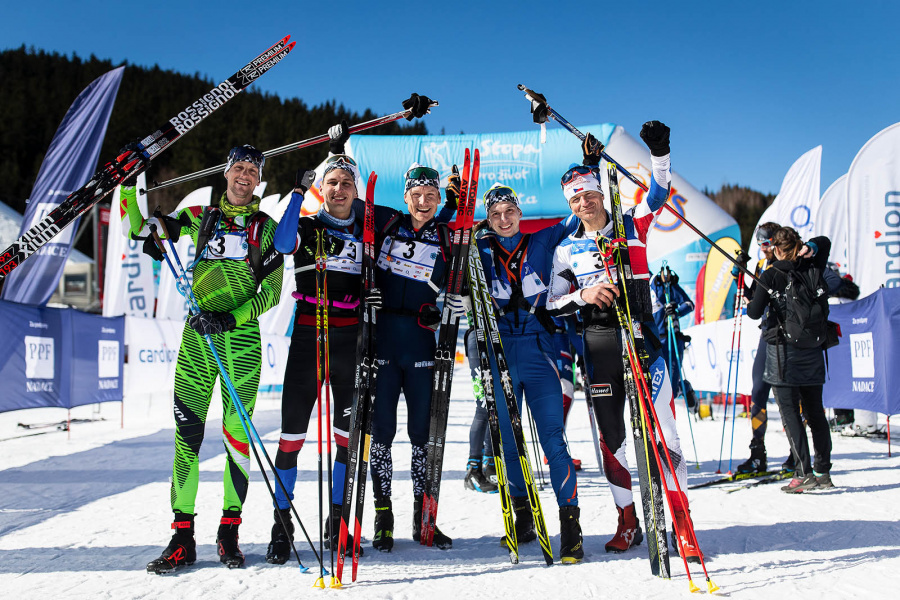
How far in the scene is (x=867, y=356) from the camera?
6422 millimetres

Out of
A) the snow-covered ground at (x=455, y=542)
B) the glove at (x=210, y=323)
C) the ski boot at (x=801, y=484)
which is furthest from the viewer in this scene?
the ski boot at (x=801, y=484)

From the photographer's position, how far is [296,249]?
3.36 meters

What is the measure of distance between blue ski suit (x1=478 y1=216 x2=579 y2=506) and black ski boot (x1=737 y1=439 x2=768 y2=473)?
2.58m

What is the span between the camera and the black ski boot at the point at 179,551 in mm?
2939

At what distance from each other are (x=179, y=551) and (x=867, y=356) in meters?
6.52

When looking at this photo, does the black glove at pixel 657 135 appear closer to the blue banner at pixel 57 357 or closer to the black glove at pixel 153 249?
the black glove at pixel 153 249

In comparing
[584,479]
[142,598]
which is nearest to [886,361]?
[584,479]

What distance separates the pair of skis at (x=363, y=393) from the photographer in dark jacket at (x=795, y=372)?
9.76 feet

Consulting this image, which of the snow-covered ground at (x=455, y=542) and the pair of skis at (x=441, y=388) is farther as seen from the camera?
the pair of skis at (x=441, y=388)

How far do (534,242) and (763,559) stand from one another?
6.44 feet

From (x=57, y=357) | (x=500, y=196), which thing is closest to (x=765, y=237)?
(x=500, y=196)

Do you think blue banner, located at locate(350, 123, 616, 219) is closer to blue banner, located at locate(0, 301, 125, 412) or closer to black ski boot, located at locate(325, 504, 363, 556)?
blue banner, located at locate(0, 301, 125, 412)

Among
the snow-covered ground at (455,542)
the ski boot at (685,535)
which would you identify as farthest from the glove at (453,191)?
the ski boot at (685,535)

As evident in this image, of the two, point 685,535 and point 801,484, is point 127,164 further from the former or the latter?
point 801,484
